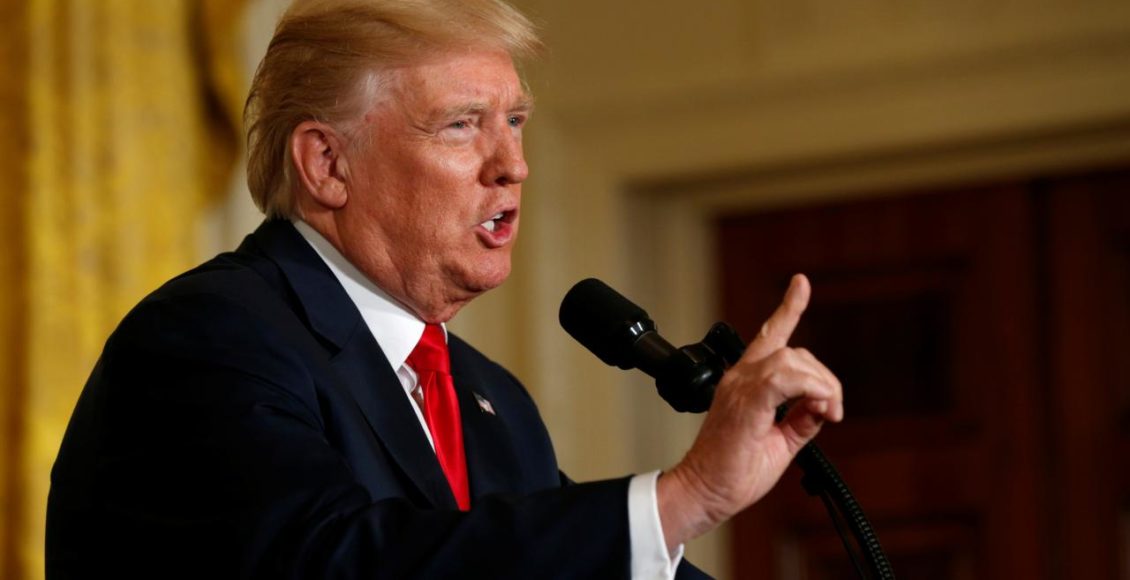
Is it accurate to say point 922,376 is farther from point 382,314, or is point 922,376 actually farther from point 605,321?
point 605,321

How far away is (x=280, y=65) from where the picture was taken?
2199 millimetres

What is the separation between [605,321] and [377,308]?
0.38 m

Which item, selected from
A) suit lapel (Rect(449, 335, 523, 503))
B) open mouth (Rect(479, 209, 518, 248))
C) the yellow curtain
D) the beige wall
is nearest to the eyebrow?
open mouth (Rect(479, 209, 518, 248))

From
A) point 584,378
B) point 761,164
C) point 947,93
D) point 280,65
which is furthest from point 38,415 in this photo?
point 947,93

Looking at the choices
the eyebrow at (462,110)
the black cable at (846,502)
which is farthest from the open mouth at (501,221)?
the black cable at (846,502)

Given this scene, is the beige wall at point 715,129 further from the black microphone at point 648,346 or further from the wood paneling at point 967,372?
the black microphone at point 648,346

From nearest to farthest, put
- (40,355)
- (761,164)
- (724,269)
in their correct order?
1. (40,355)
2. (761,164)
3. (724,269)

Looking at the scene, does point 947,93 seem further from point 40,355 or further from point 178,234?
point 40,355

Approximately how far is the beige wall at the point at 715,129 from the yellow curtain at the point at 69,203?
51cm

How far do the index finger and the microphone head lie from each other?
9.7 inches

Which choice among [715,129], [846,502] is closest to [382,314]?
[846,502]

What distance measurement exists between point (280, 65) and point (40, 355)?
1402 millimetres

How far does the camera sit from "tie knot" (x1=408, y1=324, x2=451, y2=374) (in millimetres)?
2127

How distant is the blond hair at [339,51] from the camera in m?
2.11
